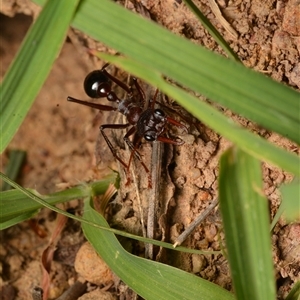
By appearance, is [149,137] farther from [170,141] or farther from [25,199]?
[25,199]

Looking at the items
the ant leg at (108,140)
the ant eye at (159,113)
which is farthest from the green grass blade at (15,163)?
the ant eye at (159,113)

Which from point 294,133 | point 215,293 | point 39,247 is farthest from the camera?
point 39,247

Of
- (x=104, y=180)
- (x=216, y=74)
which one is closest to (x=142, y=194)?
(x=104, y=180)

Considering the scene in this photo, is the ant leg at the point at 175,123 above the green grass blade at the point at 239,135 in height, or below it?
below

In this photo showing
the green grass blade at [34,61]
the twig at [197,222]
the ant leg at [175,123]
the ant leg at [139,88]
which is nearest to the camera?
the green grass blade at [34,61]

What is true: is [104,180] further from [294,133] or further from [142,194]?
[294,133]

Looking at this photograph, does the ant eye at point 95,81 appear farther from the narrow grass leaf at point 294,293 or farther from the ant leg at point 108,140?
the narrow grass leaf at point 294,293

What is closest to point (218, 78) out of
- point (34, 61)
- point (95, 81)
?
point (34, 61)
